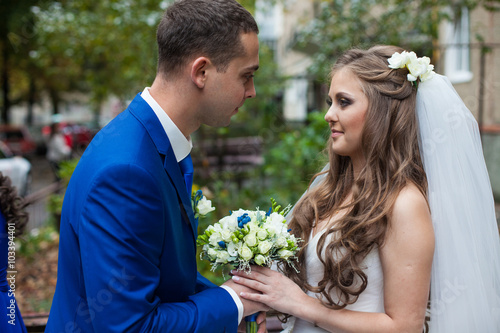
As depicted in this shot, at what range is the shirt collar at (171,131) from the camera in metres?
1.86

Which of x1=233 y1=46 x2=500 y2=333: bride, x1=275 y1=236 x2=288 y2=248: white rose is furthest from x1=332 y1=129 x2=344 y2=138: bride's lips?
x1=275 y1=236 x2=288 y2=248: white rose

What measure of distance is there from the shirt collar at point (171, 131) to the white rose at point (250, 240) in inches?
17.7

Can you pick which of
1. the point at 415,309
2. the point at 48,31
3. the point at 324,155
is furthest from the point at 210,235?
the point at 48,31

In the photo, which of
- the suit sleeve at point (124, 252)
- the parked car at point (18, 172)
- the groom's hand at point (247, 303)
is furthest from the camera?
the parked car at point (18, 172)

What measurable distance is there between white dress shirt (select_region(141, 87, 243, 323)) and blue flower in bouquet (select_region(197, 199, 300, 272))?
153 millimetres

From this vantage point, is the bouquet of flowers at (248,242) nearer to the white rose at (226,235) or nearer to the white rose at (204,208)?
the white rose at (226,235)

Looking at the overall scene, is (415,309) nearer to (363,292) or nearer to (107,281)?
(363,292)

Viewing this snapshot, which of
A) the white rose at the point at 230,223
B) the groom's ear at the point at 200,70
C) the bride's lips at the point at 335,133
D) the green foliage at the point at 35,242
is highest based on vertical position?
the groom's ear at the point at 200,70

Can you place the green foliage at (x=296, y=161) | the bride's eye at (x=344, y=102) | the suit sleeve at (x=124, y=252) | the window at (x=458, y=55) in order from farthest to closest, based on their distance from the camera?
1. the window at (x=458, y=55)
2. the green foliage at (x=296, y=161)
3. the bride's eye at (x=344, y=102)
4. the suit sleeve at (x=124, y=252)

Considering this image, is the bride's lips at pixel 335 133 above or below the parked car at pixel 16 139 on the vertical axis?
above

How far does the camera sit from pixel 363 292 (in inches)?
88.0

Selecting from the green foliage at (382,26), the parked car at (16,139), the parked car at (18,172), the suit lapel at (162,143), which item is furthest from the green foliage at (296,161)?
the parked car at (16,139)

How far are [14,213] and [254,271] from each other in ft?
5.41

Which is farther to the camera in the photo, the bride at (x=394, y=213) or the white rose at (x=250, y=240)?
the bride at (x=394, y=213)
